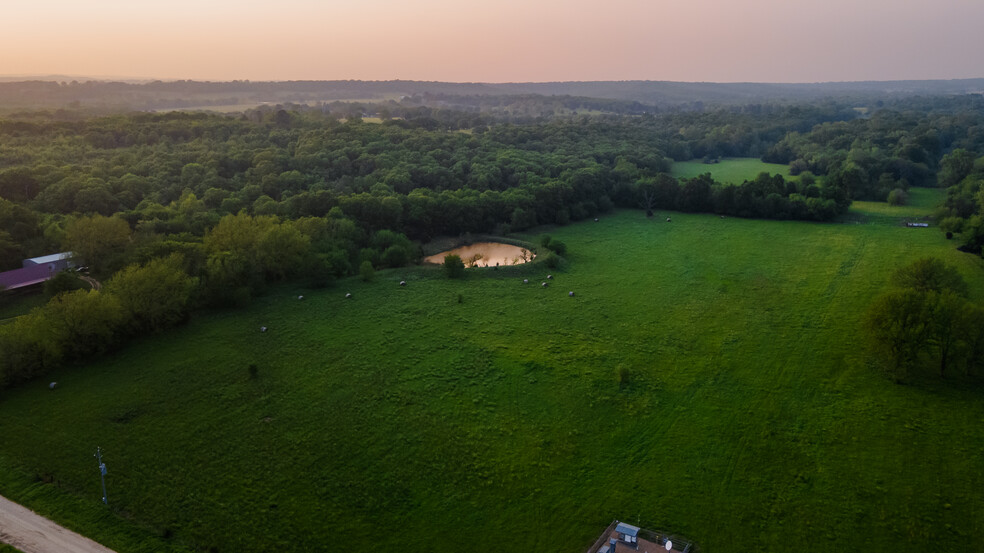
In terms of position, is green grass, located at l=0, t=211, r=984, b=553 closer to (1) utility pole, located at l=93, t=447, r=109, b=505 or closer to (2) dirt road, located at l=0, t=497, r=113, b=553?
(1) utility pole, located at l=93, t=447, r=109, b=505

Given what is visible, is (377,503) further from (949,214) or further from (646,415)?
(949,214)

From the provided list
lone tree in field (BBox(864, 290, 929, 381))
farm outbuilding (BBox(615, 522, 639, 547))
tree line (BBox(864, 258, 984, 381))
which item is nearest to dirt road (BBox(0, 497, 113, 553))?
farm outbuilding (BBox(615, 522, 639, 547))

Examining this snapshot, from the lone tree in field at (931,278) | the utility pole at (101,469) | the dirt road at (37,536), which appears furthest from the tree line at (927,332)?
the utility pole at (101,469)

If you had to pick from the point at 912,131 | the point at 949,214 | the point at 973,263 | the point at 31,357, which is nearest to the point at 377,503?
the point at 31,357

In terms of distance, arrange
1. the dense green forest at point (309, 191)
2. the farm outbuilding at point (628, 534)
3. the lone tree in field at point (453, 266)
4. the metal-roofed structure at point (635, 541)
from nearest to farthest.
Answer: the metal-roofed structure at point (635, 541) → the farm outbuilding at point (628, 534) → the dense green forest at point (309, 191) → the lone tree in field at point (453, 266)

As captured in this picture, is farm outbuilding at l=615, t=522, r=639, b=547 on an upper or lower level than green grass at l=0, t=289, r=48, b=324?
lower

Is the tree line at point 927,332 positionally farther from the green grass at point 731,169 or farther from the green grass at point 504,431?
the green grass at point 731,169

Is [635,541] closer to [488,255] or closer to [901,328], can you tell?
[901,328]
